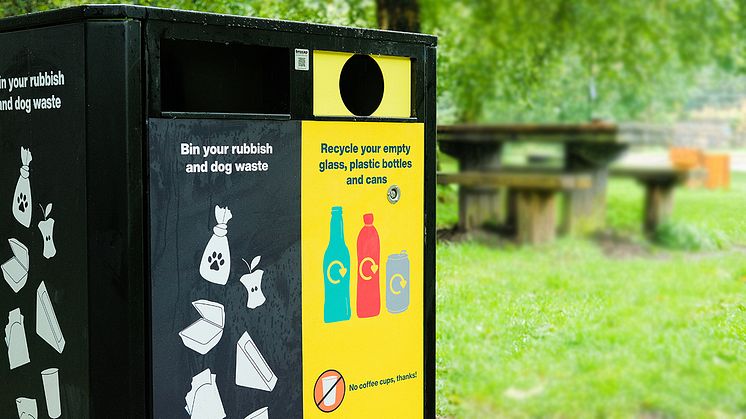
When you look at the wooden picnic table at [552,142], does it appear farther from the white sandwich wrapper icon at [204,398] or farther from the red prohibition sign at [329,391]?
the white sandwich wrapper icon at [204,398]

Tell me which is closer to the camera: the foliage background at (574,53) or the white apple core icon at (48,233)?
the white apple core icon at (48,233)

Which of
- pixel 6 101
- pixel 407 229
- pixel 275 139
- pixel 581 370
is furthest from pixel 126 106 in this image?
pixel 581 370

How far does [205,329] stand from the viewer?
2145 mm

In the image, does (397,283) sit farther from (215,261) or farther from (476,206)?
(476,206)

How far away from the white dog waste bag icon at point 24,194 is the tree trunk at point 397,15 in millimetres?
2469

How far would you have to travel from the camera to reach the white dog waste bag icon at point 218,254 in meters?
2.13

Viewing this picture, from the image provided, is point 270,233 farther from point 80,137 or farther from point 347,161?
point 80,137

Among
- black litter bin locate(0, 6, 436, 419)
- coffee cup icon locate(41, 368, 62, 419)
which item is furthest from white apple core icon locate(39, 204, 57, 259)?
coffee cup icon locate(41, 368, 62, 419)

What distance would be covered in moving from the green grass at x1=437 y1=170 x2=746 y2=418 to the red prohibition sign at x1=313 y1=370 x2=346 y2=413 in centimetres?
128

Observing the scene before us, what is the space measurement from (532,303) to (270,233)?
73.8 inches

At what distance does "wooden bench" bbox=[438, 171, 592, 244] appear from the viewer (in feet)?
14.1

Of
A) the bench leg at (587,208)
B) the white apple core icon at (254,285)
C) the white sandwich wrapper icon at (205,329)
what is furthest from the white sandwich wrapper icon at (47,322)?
the bench leg at (587,208)

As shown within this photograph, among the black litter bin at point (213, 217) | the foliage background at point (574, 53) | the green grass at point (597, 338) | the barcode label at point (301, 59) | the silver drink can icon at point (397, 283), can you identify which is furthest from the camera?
the foliage background at point (574, 53)

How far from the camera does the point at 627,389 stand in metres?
3.79
